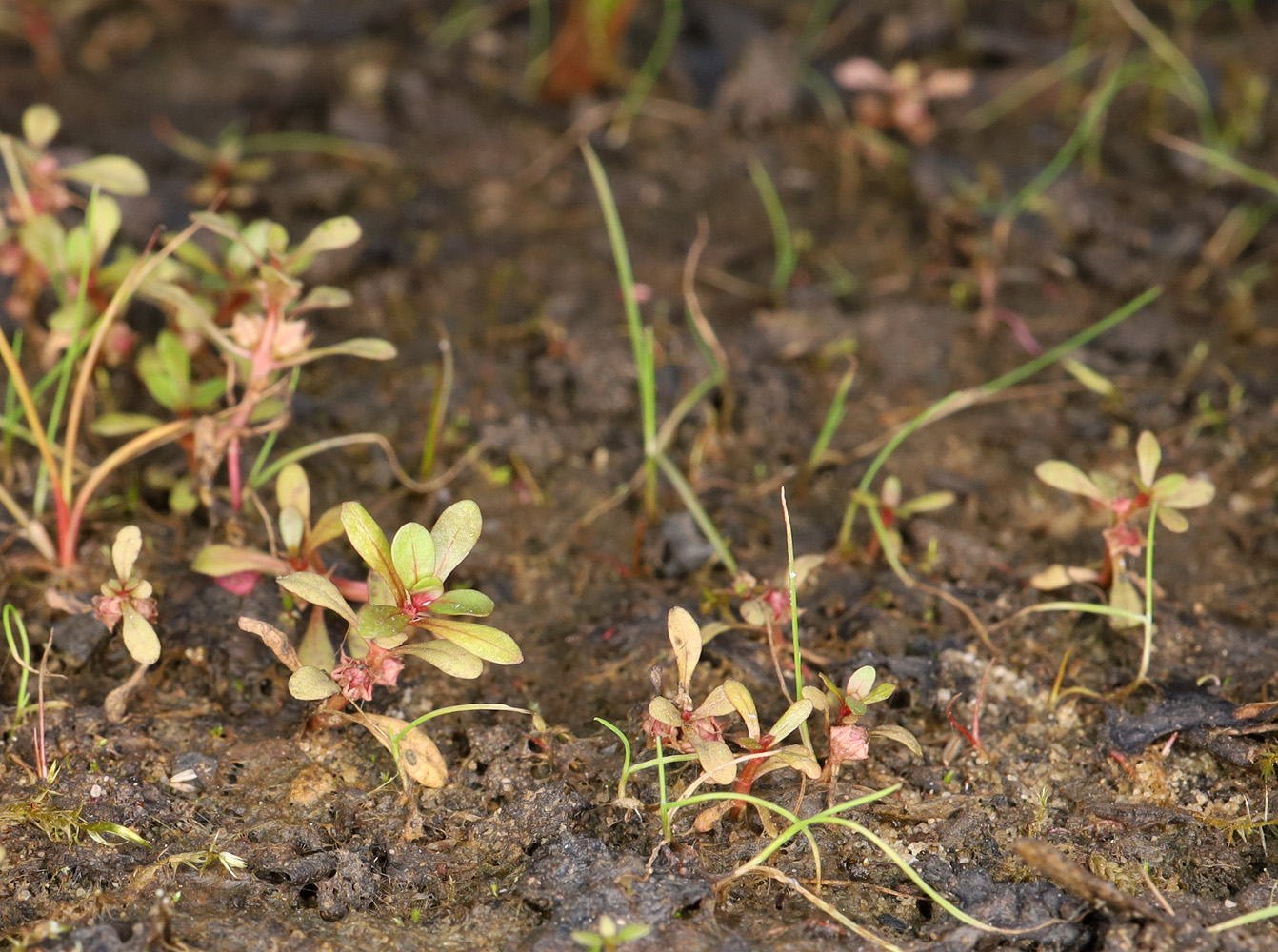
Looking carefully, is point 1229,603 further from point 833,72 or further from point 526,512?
point 833,72

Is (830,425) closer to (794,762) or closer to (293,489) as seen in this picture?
(794,762)

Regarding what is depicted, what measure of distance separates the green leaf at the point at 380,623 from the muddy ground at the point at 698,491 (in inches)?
9.4

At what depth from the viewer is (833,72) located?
2686 millimetres

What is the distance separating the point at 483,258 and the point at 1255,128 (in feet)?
5.90

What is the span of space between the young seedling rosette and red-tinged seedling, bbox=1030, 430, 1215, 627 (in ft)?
2.81

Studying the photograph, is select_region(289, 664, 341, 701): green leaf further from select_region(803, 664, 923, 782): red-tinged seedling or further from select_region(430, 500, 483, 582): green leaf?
select_region(803, 664, 923, 782): red-tinged seedling

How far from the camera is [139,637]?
4.70 ft

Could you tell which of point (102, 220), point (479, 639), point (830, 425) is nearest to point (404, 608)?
point (479, 639)

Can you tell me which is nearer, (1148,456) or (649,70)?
(1148,456)

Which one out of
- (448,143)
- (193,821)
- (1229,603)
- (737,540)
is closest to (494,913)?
(193,821)

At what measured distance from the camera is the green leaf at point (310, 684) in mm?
1346

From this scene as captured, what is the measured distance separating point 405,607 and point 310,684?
146 mm

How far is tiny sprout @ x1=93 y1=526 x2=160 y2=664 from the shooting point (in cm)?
143

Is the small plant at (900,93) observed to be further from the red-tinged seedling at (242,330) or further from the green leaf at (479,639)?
the green leaf at (479,639)
